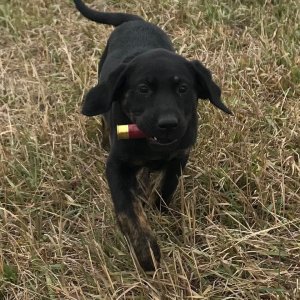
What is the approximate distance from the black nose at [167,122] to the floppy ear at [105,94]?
0.40 metres

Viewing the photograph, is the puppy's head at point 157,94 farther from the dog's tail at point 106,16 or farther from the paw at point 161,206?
the dog's tail at point 106,16

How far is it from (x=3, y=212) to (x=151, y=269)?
1.06 metres

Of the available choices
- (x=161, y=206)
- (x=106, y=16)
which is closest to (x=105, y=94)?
(x=161, y=206)

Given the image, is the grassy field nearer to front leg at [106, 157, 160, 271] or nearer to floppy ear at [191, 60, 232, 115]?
front leg at [106, 157, 160, 271]

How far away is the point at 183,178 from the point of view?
12.2 feet

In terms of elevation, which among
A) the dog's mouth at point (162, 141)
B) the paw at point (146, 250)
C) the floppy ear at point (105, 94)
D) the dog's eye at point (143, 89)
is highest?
the dog's eye at point (143, 89)

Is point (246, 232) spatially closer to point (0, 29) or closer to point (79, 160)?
point (79, 160)

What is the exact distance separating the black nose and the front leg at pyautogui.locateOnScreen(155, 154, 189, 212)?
0.65 m

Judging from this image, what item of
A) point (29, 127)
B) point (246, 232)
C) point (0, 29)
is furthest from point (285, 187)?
point (0, 29)

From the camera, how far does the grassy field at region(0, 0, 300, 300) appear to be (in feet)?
10.1

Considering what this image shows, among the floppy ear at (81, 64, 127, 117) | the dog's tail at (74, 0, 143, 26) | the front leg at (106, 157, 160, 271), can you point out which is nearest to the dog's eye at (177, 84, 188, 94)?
the floppy ear at (81, 64, 127, 117)

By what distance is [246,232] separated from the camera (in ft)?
10.9

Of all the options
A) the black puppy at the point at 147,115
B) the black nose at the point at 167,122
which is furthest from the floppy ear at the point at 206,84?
the black nose at the point at 167,122

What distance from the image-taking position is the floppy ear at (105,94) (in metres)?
3.14
